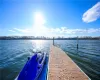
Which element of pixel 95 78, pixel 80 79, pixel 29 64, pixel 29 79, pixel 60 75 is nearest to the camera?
pixel 80 79

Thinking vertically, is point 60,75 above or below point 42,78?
above

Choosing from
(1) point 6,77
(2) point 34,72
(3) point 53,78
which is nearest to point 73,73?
(3) point 53,78

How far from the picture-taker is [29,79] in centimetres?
1010

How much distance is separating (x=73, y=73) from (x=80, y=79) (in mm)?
1355

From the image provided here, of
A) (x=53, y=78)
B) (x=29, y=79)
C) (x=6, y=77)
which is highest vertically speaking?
(x=53, y=78)

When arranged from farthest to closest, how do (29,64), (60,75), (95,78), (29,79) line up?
(95,78) → (29,64) → (29,79) → (60,75)

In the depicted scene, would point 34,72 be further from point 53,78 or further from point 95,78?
point 95,78

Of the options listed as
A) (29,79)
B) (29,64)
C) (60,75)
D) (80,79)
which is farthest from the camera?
(29,64)

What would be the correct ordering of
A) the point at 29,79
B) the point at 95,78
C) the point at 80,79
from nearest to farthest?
the point at 80,79, the point at 29,79, the point at 95,78

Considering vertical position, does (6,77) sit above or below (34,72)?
below

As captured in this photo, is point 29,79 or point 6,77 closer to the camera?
point 29,79

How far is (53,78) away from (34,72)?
11.2ft

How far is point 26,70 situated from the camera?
34.0 ft

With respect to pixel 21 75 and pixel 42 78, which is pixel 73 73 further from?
pixel 21 75
